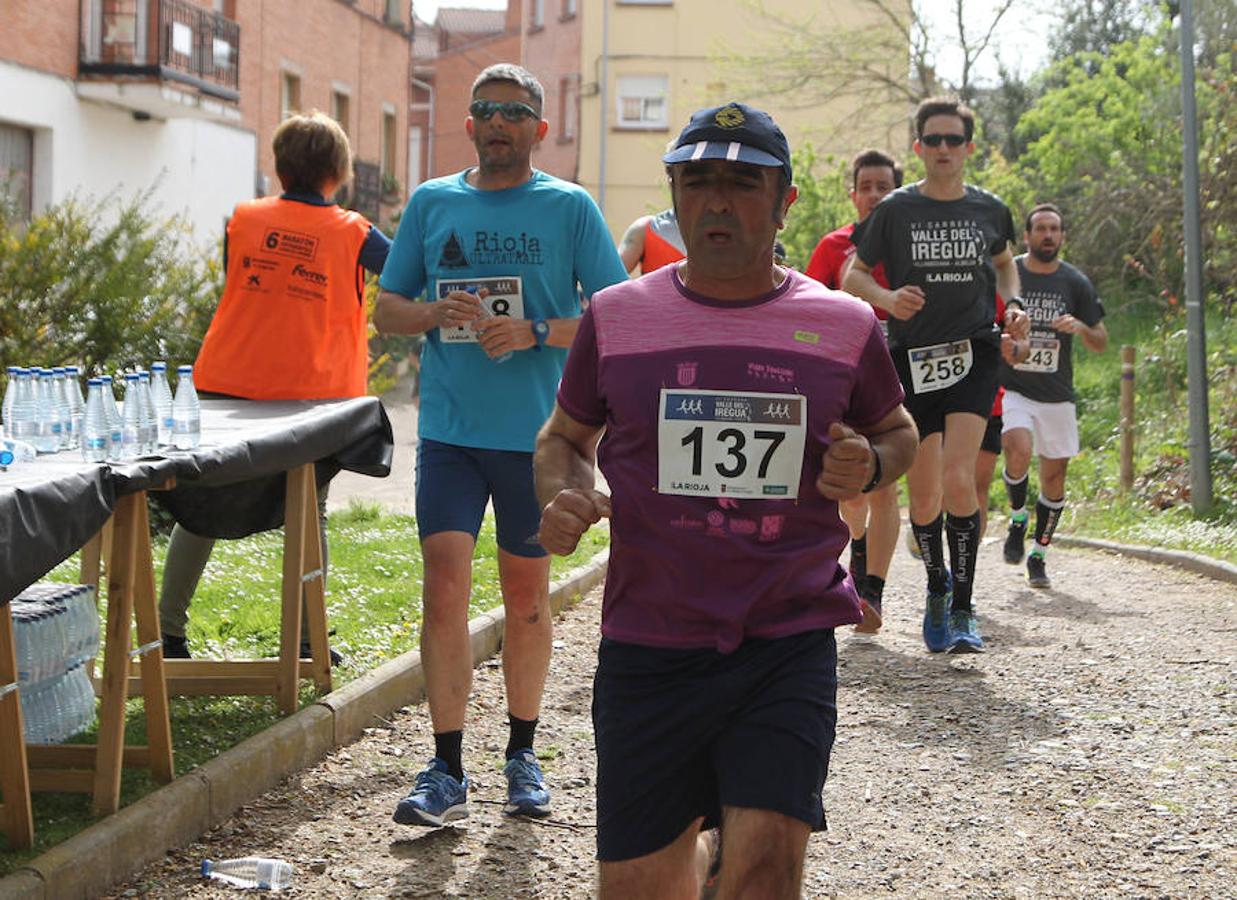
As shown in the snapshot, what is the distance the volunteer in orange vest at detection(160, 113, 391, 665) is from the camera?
7.64 meters

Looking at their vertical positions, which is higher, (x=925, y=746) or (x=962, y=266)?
(x=962, y=266)

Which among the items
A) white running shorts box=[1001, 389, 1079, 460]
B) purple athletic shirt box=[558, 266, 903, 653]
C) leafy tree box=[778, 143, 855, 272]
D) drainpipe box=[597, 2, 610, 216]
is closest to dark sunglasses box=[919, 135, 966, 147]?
white running shorts box=[1001, 389, 1079, 460]

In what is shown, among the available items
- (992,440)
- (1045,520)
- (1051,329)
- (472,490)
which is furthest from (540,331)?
(1051,329)

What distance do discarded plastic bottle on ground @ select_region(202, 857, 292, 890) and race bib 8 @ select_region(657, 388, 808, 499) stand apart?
2.12 meters

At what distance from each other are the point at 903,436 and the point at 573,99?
5267 centimetres

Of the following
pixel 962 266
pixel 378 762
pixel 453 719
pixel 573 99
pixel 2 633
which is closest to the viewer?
pixel 2 633

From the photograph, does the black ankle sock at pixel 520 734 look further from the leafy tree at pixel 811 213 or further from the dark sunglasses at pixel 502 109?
the leafy tree at pixel 811 213

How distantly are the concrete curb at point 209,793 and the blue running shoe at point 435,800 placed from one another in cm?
57

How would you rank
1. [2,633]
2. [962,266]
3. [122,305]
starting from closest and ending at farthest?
1. [2,633]
2. [962,266]
3. [122,305]

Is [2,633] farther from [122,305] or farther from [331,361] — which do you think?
[122,305]

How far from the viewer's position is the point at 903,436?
4047 millimetres

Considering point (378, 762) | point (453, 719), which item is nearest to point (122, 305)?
point (378, 762)

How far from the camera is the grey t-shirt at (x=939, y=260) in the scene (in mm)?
8883

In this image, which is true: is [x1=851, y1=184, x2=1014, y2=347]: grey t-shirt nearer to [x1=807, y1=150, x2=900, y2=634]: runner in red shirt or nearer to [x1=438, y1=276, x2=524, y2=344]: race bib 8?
[x1=807, y1=150, x2=900, y2=634]: runner in red shirt
